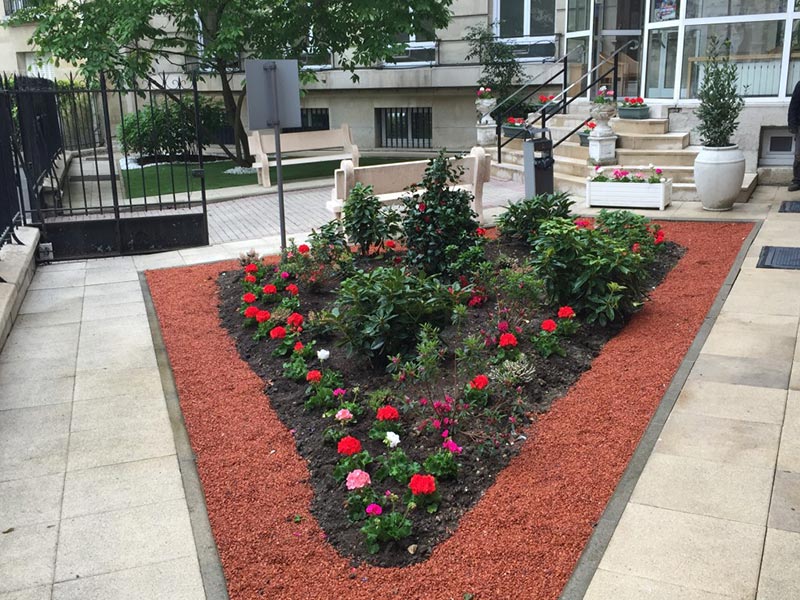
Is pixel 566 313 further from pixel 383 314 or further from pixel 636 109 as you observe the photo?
Answer: pixel 636 109

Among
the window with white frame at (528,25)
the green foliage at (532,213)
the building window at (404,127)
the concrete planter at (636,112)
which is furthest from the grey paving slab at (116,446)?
the building window at (404,127)

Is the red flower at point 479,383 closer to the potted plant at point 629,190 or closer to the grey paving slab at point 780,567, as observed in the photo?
the grey paving slab at point 780,567

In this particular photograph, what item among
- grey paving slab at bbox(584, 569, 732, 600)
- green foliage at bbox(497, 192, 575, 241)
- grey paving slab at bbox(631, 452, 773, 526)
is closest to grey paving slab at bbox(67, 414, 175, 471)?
grey paving slab at bbox(584, 569, 732, 600)

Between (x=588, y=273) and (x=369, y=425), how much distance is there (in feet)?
7.87

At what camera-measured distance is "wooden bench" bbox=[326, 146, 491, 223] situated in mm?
9992

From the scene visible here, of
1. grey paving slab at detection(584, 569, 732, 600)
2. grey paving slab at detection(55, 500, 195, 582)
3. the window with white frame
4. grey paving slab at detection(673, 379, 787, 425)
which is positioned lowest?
grey paving slab at detection(55, 500, 195, 582)

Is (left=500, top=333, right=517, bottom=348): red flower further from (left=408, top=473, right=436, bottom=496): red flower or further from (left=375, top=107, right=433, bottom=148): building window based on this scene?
(left=375, top=107, right=433, bottom=148): building window

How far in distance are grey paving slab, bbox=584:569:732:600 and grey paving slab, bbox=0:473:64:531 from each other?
271 centimetres

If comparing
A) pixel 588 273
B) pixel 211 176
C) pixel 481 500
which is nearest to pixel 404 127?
pixel 211 176

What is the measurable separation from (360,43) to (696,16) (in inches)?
275

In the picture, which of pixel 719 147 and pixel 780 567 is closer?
pixel 780 567

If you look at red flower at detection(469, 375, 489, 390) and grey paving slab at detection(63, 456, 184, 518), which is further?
red flower at detection(469, 375, 489, 390)

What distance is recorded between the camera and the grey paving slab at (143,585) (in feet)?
11.3

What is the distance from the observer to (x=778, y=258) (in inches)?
329
